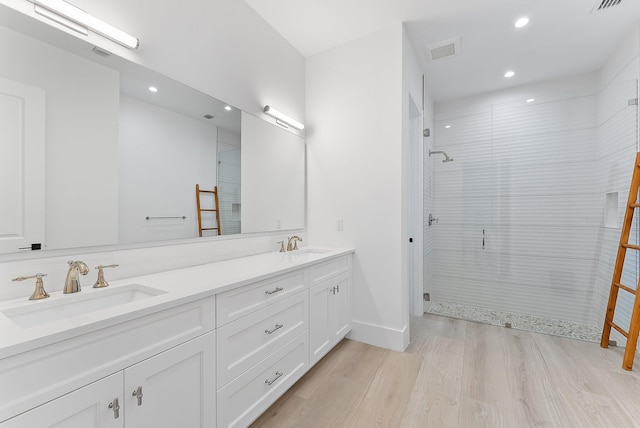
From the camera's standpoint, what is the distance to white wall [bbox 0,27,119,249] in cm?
112

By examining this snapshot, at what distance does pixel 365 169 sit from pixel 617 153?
7.35 feet

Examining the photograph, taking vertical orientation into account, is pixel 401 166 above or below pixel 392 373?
above

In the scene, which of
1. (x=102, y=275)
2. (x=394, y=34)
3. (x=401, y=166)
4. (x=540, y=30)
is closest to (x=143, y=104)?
(x=102, y=275)

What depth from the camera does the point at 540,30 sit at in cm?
228

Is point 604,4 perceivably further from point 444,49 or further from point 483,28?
point 444,49

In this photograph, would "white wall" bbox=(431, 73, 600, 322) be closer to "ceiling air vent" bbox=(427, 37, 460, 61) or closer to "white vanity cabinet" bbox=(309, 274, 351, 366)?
"ceiling air vent" bbox=(427, 37, 460, 61)

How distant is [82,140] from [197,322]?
3.19ft

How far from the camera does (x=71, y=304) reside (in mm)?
1084

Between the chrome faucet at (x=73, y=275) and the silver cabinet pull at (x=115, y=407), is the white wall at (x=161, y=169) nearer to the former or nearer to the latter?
the chrome faucet at (x=73, y=275)

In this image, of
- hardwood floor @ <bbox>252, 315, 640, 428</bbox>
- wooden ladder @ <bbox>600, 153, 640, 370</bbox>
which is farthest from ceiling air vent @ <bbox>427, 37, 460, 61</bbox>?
hardwood floor @ <bbox>252, 315, 640, 428</bbox>

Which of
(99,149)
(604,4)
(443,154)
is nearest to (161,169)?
(99,149)

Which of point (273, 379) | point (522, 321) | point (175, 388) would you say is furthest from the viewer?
point (522, 321)

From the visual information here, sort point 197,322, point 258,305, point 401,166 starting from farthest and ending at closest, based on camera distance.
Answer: point 401,166 < point 258,305 < point 197,322

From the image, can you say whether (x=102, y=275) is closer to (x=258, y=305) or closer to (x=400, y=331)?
(x=258, y=305)
